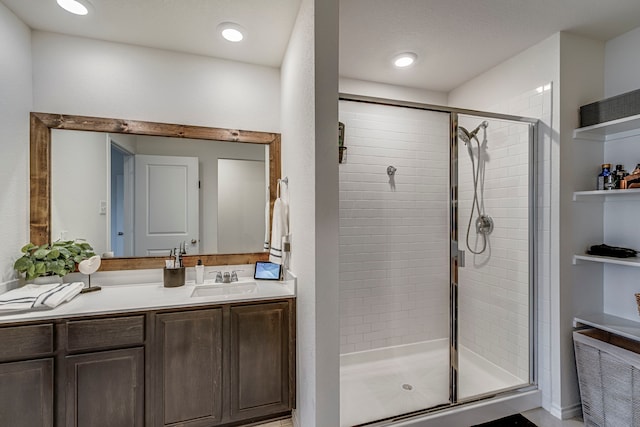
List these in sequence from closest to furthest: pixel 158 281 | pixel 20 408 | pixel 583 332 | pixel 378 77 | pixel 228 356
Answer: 1. pixel 20 408
2. pixel 228 356
3. pixel 583 332
4. pixel 158 281
5. pixel 378 77

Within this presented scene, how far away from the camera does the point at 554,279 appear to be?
1937 millimetres

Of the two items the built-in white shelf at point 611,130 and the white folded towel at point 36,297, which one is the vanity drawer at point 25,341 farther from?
the built-in white shelf at point 611,130

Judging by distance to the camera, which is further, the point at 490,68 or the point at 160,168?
the point at 490,68

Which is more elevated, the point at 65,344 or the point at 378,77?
the point at 378,77

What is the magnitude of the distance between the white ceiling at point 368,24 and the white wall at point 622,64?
6 centimetres

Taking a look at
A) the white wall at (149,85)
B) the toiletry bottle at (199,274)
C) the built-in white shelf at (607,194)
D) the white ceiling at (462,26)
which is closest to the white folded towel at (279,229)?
the toiletry bottle at (199,274)

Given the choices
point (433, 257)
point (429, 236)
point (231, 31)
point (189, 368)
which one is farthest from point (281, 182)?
point (433, 257)

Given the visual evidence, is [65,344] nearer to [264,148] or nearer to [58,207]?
[58,207]

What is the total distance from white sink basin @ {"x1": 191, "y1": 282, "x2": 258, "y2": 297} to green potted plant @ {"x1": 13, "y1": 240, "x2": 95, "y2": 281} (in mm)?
810

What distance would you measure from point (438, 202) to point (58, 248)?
2988mm

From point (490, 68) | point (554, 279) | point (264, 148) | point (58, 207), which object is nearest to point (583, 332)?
point (554, 279)

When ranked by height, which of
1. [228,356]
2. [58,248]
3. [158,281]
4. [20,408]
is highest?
[58,248]

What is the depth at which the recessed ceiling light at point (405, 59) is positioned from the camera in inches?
89.0

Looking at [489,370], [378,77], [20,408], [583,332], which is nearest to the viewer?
[20,408]
